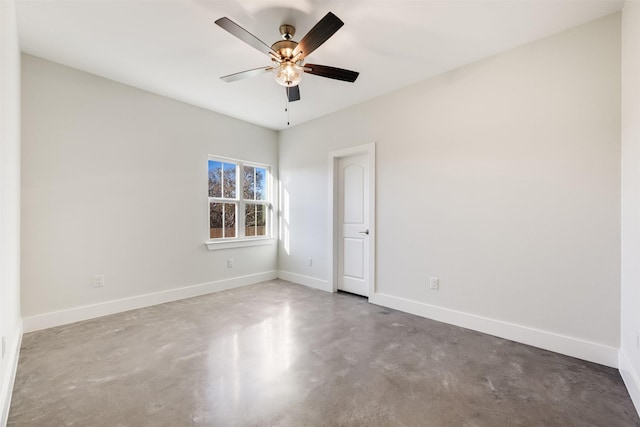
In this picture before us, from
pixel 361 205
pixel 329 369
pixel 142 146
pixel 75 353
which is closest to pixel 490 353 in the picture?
pixel 329 369

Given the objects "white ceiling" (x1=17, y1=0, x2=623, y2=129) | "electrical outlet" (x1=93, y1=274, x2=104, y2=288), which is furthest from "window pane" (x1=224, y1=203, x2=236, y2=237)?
"white ceiling" (x1=17, y1=0, x2=623, y2=129)

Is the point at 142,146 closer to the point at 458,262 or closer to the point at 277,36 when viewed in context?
the point at 277,36

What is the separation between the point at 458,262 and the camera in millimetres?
2934

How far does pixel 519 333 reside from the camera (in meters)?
2.54

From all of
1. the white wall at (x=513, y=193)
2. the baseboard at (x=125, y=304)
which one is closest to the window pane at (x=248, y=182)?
the baseboard at (x=125, y=304)

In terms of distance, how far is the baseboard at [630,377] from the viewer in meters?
1.69

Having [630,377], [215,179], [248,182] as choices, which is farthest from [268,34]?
[630,377]

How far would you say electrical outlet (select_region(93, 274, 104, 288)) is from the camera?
310 cm

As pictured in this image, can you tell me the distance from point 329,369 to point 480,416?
98 cm

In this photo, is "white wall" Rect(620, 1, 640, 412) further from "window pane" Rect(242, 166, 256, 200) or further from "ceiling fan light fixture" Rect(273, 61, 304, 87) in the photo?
"window pane" Rect(242, 166, 256, 200)

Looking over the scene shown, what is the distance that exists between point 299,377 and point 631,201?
2575 millimetres

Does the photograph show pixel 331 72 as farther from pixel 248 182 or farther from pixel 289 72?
pixel 248 182

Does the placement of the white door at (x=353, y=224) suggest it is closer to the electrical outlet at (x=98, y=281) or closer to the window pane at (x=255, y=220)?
the window pane at (x=255, y=220)

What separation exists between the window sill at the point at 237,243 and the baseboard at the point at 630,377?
13.9 ft
